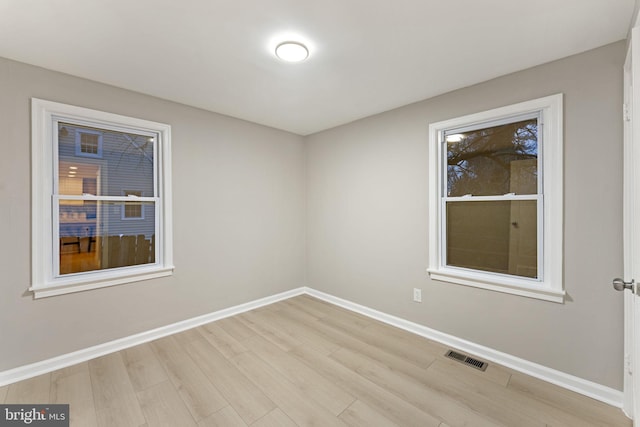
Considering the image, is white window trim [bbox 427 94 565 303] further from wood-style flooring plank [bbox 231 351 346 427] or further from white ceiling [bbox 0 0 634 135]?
wood-style flooring plank [bbox 231 351 346 427]

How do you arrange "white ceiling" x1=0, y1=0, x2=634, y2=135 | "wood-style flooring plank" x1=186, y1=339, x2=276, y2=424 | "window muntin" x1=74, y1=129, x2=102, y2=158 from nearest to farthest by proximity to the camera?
"white ceiling" x1=0, y1=0, x2=634, y2=135
"wood-style flooring plank" x1=186, y1=339, x2=276, y2=424
"window muntin" x1=74, y1=129, x2=102, y2=158

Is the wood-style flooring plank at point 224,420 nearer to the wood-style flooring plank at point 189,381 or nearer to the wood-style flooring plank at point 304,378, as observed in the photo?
the wood-style flooring plank at point 189,381

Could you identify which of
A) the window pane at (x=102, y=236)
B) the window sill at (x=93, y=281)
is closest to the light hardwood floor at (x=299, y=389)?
the window sill at (x=93, y=281)

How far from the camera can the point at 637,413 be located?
134cm

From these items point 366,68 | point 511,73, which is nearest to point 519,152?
point 511,73

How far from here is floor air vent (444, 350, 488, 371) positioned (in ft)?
7.69

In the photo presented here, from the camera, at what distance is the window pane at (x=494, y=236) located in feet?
7.64

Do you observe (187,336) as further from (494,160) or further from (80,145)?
(494,160)

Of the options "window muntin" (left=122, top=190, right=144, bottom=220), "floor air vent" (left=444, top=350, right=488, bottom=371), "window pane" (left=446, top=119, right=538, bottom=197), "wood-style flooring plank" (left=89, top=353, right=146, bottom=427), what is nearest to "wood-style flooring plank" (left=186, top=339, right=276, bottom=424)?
"wood-style flooring plank" (left=89, top=353, right=146, bottom=427)

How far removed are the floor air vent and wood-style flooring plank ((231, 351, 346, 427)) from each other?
131cm

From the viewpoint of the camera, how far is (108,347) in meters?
2.56

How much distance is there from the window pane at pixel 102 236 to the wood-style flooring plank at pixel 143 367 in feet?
2.79

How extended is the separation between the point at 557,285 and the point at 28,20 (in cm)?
413

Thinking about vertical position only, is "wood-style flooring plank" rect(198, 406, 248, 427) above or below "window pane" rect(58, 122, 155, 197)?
below
